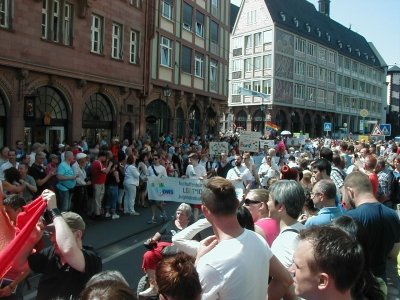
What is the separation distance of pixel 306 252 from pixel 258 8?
56.9 meters

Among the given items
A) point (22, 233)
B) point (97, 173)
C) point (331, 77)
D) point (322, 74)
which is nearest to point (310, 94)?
point (322, 74)

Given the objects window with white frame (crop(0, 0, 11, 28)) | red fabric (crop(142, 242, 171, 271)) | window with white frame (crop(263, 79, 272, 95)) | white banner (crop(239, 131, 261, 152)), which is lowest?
red fabric (crop(142, 242, 171, 271))

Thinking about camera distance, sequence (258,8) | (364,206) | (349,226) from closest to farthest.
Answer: (349,226), (364,206), (258,8)

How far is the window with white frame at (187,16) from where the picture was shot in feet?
97.3

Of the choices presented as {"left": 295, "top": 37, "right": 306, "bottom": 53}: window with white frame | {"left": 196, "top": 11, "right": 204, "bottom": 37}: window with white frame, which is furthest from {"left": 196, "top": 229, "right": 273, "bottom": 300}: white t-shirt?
{"left": 295, "top": 37, "right": 306, "bottom": 53}: window with white frame

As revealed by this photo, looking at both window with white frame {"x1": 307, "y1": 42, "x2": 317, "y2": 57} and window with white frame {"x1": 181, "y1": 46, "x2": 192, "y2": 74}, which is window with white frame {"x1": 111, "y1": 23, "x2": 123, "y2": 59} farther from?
window with white frame {"x1": 307, "y1": 42, "x2": 317, "y2": 57}

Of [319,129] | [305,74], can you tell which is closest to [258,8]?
[305,74]

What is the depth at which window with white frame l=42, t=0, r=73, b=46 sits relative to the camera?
18.3 m

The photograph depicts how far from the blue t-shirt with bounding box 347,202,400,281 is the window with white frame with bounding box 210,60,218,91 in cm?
3041

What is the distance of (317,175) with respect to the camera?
22.2 ft

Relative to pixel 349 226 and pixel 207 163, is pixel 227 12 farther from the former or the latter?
pixel 349 226

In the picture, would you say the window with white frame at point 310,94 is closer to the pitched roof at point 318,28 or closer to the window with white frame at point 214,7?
the pitched roof at point 318,28

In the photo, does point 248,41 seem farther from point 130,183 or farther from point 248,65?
point 130,183

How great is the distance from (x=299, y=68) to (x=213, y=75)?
2788 cm
